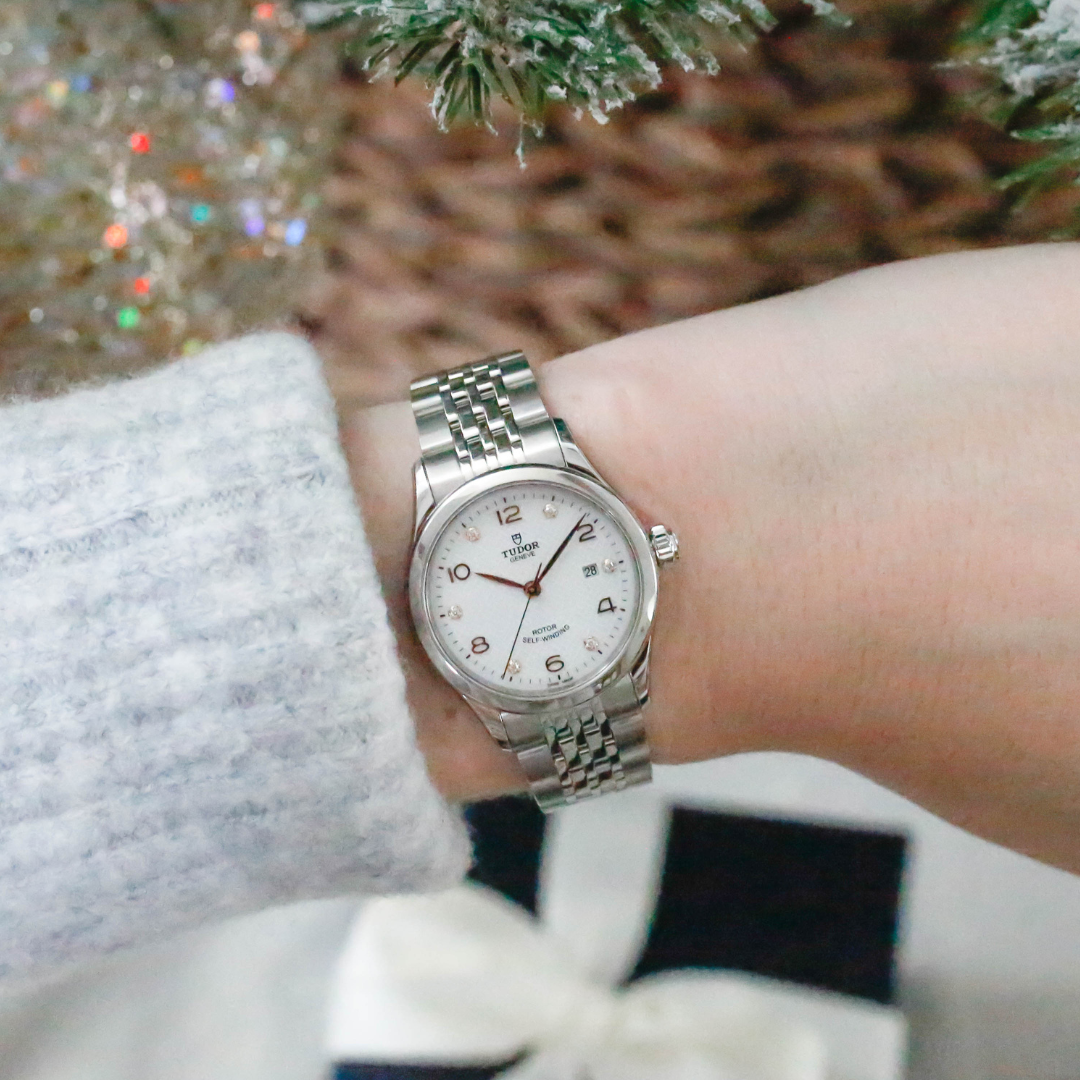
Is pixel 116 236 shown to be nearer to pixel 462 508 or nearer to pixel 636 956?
pixel 462 508

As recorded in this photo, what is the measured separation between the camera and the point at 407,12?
46 centimetres

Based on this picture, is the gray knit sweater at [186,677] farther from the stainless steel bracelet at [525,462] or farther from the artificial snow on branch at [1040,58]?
the artificial snow on branch at [1040,58]

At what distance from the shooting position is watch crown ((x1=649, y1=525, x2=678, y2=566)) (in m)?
0.54

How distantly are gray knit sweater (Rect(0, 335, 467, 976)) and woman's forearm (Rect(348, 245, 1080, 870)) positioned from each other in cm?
9

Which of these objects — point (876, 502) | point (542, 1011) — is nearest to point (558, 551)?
point (876, 502)

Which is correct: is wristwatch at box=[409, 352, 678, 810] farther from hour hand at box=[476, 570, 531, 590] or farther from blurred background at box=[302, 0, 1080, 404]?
blurred background at box=[302, 0, 1080, 404]

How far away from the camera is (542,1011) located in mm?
687

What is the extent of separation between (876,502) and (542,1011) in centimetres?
42

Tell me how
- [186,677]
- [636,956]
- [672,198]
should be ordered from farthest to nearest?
[636,956] → [672,198] → [186,677]

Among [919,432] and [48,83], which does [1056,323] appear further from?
[48,83]

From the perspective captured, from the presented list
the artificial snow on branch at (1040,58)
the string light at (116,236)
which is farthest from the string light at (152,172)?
the artificial snow on branch at (1040,58)

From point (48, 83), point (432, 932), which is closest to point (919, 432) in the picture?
point (432, 932)

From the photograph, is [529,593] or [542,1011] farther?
[542,1011]

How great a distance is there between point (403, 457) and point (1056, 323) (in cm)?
39
